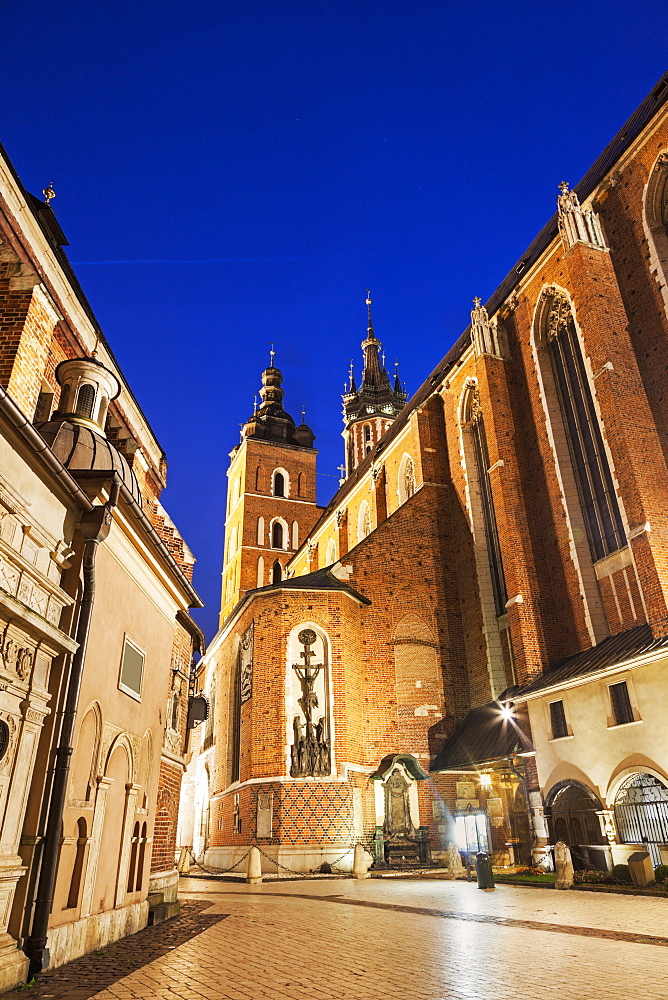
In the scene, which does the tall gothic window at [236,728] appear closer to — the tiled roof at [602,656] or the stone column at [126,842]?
the tiled roof at [602,656]

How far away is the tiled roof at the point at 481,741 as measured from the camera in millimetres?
16123

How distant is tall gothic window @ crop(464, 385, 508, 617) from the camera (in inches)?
807

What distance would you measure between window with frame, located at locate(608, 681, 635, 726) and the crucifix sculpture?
26.9 feet

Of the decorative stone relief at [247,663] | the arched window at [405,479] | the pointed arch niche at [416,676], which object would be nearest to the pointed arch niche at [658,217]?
the pointed arch niche at [416,676]

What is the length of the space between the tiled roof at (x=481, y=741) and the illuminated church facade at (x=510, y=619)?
0.27ft

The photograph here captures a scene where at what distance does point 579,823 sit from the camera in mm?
13766

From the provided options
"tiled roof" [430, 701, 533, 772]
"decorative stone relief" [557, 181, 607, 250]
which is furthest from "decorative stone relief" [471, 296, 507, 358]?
Answer: "tiled roof" [430, 701, 533, 772]

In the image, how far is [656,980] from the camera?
4773 millimetres

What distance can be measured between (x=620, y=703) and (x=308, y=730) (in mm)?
8752

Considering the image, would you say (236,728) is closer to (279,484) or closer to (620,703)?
(620,703)

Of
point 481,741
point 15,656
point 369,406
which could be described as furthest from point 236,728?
point 369,406

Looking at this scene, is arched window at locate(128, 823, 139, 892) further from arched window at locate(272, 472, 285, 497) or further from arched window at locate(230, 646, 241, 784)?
arched window at locate(272, 472, 285, 497)

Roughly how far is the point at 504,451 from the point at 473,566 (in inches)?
158

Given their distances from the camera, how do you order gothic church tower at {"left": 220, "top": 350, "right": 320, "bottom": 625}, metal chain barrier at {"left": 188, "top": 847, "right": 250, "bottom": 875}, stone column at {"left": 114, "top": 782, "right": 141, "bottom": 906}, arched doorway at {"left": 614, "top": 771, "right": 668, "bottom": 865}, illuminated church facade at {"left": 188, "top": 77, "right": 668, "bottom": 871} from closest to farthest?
stone column at {"left": 114, "top": 782, "right": 141, "bottom": 906}, arched doorway at {"left": 614, "top": 771, "right": 668, "bottom": 865}, illuminated church facade at {"left": 188, "top": 77, "right": 668, "bottom": 871}, metal chain barrier at {"left": 188, "top": 847, "right": 250, "bottom": 875}, gothic church tower at {"left": 220, "top": 350, "right": 320, "bottom": 625}
